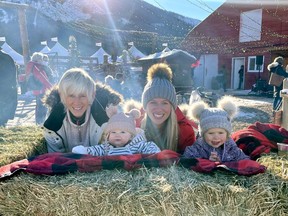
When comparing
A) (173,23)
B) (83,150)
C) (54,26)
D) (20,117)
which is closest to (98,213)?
(83,150)

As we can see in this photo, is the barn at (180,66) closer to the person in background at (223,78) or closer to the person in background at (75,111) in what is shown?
the person in background at (75,111)

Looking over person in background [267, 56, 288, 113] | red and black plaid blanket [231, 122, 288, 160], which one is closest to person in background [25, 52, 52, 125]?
red and black plaid blanket [231, 122, 288, 160]

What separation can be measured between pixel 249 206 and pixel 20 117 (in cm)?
681

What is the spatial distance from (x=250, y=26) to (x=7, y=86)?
16.2m

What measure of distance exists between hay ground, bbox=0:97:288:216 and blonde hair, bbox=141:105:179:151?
88cm

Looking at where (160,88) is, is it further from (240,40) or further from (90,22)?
(90,22)

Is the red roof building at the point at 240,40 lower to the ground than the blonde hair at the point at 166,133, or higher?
higher

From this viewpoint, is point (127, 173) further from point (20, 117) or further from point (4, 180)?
point (20, 117)

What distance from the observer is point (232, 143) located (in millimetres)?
2072

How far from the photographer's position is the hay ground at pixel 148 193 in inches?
51.0

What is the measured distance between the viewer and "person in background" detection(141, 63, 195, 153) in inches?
93.7

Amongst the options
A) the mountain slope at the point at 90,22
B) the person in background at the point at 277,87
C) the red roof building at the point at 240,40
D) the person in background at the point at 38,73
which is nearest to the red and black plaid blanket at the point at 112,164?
the person in background at the point at 38,73

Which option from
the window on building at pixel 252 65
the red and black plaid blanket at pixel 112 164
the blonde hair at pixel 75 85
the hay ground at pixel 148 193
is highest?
the window on building at pixel 252 65

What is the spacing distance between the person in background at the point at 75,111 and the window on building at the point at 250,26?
16400 mm
